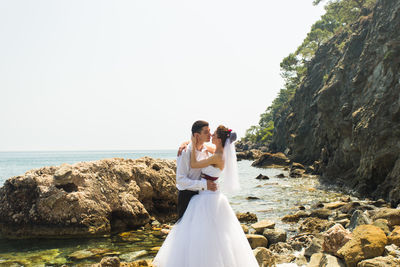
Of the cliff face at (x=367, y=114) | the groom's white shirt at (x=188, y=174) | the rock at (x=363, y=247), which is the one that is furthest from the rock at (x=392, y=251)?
the cliff face at (x=367, y=114)

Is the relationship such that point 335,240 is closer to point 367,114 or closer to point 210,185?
point 210,185

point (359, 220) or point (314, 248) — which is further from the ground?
point (359, 220)

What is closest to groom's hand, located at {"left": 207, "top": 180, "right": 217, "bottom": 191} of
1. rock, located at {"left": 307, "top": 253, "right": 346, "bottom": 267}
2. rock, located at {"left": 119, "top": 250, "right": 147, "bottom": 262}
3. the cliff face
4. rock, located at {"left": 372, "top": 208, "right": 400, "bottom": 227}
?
rock, located at {"left": 307, "top": 253, "right": 346, "bottom": 267}

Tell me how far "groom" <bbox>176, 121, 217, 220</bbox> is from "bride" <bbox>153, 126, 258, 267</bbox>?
0.10 meters

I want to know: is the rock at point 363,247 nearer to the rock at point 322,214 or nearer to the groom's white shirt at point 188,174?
the groom's white shirt at point 188,174

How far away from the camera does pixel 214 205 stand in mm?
5395

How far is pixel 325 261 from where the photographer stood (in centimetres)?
708

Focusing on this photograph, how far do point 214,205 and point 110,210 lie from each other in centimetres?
699

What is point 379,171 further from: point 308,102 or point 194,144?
point 308,102

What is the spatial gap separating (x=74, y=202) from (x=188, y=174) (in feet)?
21.6

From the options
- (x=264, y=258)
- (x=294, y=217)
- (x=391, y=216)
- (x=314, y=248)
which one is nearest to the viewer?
(x=264, y=258)

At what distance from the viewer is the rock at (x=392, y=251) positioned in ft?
21.7

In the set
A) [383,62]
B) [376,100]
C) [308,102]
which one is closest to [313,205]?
[376,100]

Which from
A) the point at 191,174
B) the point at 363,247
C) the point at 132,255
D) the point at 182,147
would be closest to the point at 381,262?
the point at 363,247
